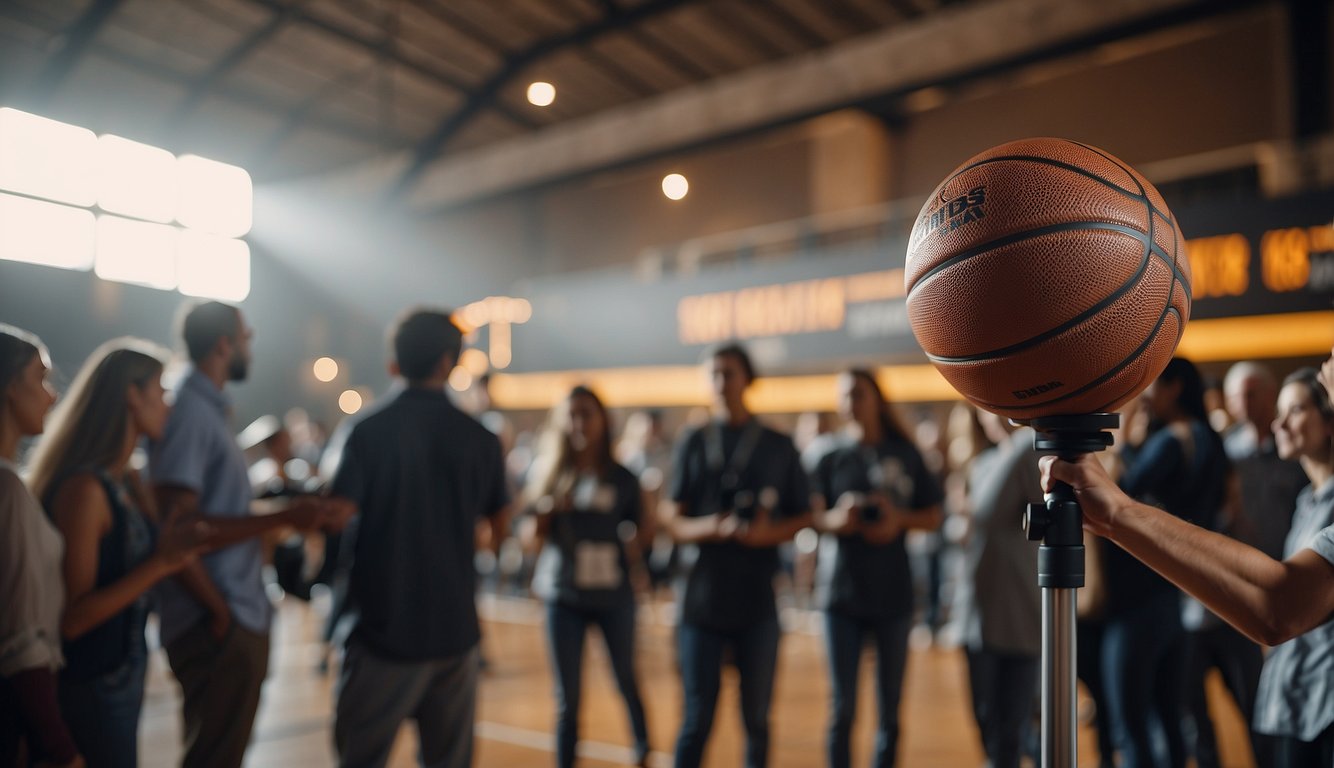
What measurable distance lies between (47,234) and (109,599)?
493 inches

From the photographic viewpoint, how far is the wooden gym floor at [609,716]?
3812 mm

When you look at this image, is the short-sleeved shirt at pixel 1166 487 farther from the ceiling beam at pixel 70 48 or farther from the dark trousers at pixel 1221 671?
the ceiling beam at pixel 70 48

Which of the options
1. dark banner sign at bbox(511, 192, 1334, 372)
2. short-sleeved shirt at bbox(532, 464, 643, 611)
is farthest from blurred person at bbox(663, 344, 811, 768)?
dark banner sign at bbox(511, 192, 1334, 372)

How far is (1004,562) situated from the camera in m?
2.86

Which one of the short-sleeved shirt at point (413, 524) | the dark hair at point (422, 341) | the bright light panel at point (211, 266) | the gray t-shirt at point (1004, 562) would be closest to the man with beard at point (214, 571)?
the short-sleeved shirt at point (413, 524)

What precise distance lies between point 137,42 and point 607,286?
20.6ft

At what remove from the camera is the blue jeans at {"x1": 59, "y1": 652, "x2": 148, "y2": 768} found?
1807mm

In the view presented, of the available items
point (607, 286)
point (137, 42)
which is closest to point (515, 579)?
point (607, 286)

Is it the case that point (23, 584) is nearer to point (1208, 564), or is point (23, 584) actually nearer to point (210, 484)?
point (210, 484)

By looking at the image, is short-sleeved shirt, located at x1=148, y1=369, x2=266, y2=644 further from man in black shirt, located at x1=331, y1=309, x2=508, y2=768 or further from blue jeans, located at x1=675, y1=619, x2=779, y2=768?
blue jeans, located at x1=675, y1=619, x2=779, y2=768

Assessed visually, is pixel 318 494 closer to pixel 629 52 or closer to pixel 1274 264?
A: pixel 1274 264

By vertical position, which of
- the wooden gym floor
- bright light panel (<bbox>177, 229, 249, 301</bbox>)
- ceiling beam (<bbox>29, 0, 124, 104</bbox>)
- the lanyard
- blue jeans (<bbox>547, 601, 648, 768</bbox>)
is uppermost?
ceiling beam (<bbox>29, 0, 124, 104</bbox>)

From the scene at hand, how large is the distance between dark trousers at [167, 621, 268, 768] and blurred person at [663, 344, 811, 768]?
123cm

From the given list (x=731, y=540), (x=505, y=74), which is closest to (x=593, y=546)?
(x=731, y=540)
